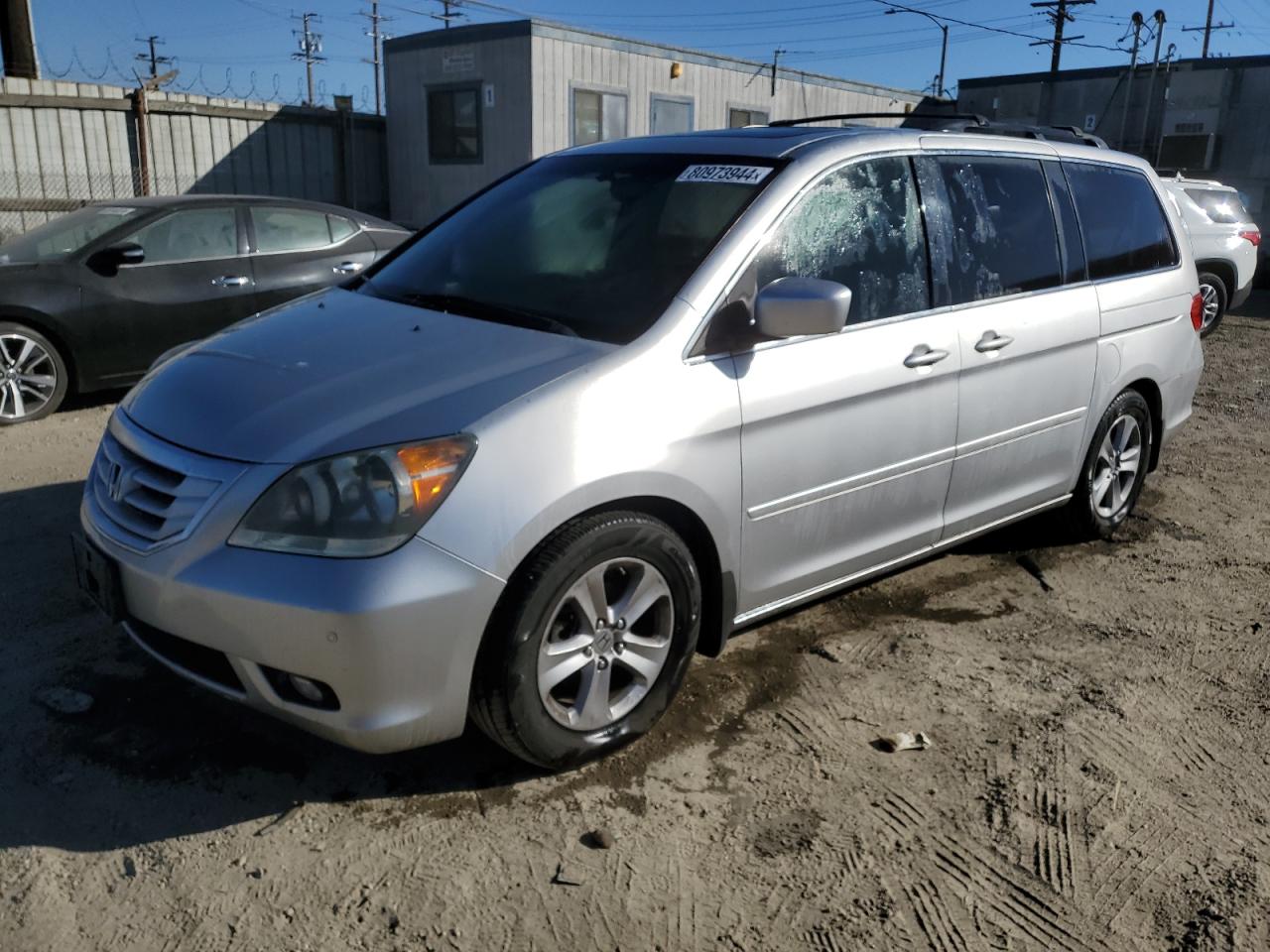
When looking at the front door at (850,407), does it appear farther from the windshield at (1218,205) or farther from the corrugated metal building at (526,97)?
the corrugated metal building at (526,97)

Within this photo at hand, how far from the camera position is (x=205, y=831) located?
Result: 112 inches

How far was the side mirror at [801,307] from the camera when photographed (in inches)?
125

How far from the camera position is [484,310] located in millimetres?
3496

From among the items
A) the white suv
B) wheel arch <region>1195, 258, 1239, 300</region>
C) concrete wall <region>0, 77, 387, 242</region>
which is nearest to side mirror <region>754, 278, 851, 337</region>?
the white suv

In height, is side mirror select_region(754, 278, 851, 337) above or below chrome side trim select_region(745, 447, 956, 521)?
above

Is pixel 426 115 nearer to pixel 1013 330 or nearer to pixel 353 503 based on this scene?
pixel 1013 330

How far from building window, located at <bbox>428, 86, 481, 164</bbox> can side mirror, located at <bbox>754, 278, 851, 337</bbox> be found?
14494mm

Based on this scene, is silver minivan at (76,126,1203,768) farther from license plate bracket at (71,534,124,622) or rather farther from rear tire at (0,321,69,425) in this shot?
rear tire at (0,321,69,425)

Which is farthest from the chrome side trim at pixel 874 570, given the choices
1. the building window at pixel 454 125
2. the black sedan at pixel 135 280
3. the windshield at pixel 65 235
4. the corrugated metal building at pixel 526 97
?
the building window at pixel 454 125

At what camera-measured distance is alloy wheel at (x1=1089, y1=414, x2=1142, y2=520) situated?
16.5 feet

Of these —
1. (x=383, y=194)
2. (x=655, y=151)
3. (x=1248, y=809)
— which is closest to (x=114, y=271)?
(x=655, y=151)

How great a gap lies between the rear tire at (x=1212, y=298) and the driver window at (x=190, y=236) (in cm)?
964

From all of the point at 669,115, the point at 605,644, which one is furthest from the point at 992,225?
the point at 669,115

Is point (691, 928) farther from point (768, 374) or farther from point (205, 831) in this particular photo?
point (768, 374)
